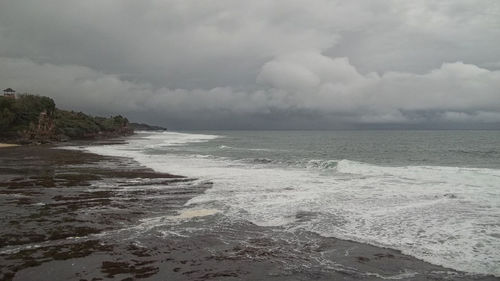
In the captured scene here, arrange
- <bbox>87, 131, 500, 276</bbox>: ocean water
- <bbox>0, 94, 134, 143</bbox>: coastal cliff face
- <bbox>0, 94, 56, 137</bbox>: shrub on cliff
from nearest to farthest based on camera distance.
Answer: <bbox>87, 131, 500, 276</bbox>: ocean water → <bbox>0, 94, 134, 143</bbox>: coastal cliff face → <bbox>0, 94, 56, 137</bbox>: shrub on cliff

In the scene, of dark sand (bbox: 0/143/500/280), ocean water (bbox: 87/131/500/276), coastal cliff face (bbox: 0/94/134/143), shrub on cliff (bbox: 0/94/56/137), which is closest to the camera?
dark sand (bbox: 0/143/500/280)

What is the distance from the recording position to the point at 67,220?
11.9 meters

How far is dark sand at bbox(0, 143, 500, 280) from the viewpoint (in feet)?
25.4

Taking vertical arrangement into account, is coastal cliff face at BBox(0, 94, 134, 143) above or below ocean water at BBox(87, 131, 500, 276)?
above

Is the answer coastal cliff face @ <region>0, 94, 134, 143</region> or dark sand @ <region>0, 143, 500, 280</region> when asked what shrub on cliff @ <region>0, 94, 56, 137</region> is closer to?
coastal cliff face @ <region>0, 94, 134, 143</region>

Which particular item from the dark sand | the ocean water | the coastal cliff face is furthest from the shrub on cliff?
the dark sand

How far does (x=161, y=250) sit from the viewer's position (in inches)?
359

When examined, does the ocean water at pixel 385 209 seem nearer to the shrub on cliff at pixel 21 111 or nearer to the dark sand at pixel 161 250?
the dark sand at pixel 161 250

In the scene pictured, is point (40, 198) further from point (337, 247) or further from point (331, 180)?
point (331, 180)

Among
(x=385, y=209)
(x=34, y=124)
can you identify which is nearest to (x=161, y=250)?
(x=385, y=209)

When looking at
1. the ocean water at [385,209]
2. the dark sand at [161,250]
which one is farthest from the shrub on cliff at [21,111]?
the dark sand at [161,250]

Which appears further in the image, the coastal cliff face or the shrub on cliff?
the shrub on cliff

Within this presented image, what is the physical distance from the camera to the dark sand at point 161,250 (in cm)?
775

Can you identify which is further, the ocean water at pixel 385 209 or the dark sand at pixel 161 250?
the ocean water at pixel 385 209
